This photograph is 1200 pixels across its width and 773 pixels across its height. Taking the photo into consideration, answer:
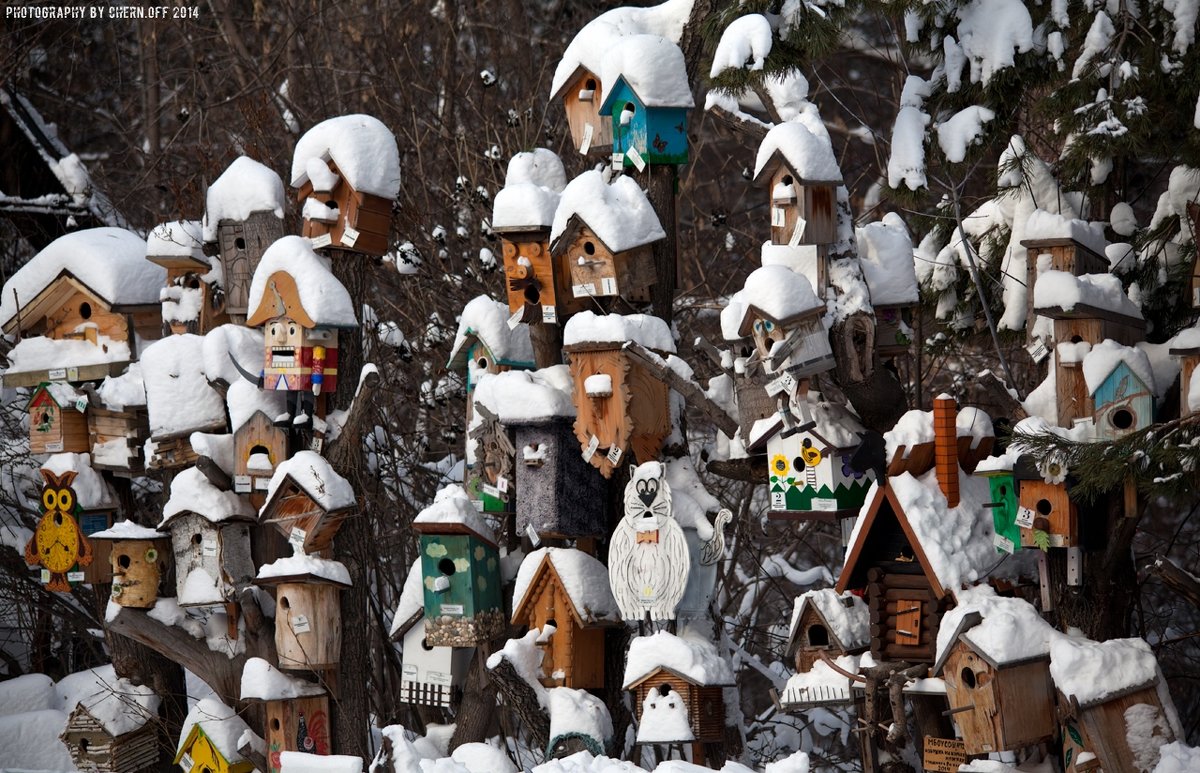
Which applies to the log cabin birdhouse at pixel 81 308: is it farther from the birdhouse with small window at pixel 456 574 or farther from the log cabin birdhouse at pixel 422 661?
the birdhouse with small window at pixel 456 574

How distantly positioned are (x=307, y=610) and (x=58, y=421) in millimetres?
2185

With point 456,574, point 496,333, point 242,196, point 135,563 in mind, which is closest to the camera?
point 456,574

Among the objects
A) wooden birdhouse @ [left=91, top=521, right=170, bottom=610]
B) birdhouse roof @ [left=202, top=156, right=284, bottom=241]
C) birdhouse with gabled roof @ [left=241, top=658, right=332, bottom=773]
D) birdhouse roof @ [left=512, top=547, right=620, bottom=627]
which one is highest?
birdhouse roof @ [left=202, top=156, right=284, bottom=241]

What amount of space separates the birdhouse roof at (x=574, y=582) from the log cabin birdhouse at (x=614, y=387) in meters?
0.52

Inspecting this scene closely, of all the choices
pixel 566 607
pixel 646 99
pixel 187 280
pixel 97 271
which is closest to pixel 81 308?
pixel 97 271

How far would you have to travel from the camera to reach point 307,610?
7.76 meters

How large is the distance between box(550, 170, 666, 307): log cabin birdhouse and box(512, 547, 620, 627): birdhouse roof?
1206 mm

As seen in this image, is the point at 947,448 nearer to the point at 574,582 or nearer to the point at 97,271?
the point at 574,582

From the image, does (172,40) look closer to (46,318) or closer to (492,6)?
(492,6)

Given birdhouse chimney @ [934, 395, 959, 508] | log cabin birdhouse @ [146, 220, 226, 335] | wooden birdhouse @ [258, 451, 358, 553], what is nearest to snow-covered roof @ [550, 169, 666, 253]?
birdhouse chimney @ [934, 395, 959, 508]

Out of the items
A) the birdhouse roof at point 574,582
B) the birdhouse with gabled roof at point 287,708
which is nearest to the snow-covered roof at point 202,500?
the birdhouse with gabled roof at point 287,708

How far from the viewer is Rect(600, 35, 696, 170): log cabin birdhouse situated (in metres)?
6.96

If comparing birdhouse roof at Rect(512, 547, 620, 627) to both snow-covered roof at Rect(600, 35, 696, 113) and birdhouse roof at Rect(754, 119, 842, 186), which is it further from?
snow-covered roof at Rect(600, 35, 696, 113)

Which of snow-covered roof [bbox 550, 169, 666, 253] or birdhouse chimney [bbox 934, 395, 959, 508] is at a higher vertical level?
snow-covered roof [bbox 550, 169, 666, 253]
